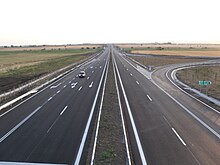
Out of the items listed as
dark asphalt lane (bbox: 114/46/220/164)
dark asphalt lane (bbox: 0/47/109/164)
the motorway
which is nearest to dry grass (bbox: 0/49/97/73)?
dark asphalt lane (bbox: 0/47/109/164)

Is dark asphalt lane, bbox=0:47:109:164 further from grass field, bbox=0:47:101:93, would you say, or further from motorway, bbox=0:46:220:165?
grass field, bbox=0:47:101:93

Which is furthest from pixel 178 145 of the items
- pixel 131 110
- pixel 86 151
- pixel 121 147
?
pixel 131 110

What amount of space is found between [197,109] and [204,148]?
31.9 ft

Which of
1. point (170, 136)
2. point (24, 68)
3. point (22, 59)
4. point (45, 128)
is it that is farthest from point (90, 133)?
point (22, 59)

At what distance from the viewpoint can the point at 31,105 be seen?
25.2m

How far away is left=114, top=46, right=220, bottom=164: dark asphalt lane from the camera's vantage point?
13.3m

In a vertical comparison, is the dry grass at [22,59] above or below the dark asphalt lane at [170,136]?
below

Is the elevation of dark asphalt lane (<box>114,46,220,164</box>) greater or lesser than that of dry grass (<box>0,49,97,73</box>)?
greater

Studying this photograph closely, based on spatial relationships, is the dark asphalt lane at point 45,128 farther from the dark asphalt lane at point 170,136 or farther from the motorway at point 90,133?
the dark asphalt lane at point 170,136

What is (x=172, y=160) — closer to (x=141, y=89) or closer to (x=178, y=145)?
(x=178, y=145)

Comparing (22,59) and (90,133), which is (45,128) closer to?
(90,133)

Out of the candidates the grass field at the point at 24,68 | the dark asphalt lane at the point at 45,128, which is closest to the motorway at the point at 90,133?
the dark asphalt lane at the point at 45,128

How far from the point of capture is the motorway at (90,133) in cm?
1339

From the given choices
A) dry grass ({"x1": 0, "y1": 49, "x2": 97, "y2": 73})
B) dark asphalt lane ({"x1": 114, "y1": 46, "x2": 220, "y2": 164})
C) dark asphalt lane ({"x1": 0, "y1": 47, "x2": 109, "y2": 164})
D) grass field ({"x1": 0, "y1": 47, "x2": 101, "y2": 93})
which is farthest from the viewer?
dry grass ({"x1": 0, "y1": 49, "x2": 97, "y2": 73})
